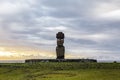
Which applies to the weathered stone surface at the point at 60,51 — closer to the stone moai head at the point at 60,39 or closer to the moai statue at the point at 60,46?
the moai statue at the point at 60,46

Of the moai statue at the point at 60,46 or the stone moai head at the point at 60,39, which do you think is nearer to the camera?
the moai statue at the point at 60,46

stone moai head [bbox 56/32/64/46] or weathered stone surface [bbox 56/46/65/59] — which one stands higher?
stone moai head [bbox 56/32/64/46]

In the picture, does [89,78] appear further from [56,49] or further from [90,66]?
[56,49]

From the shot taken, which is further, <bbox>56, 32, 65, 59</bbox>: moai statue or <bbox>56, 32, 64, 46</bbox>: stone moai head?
<bbox>56, 32, 64, 46</bbox>: stone moai head

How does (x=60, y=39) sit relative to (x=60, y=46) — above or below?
above

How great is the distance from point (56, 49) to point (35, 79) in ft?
147

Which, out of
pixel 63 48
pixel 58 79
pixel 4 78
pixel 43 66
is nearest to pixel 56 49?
pixel 63 48

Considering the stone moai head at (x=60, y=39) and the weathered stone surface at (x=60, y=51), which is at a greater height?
the stone moai head at (x=60, y=39)

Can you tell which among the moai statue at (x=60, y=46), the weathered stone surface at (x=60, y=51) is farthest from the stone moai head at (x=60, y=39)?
the weathered stone surface at (x=60, y=51)

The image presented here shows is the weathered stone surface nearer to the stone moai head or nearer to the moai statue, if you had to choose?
the moai statue

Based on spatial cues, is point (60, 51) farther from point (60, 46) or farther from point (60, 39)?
point (60, 39)

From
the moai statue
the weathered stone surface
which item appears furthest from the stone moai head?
the weathered stone surface

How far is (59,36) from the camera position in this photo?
105m

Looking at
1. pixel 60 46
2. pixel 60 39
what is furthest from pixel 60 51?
pixel 60 39
